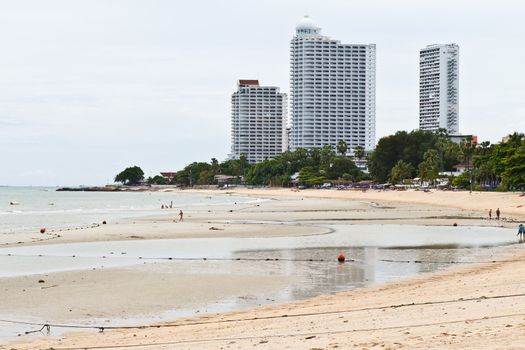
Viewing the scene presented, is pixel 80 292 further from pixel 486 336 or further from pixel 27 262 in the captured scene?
pixel 486 336

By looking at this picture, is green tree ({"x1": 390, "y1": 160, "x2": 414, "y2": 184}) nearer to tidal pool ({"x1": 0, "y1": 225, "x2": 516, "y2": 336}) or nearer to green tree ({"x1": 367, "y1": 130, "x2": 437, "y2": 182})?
green tree ({"x1": 367, "y1": 130, "x2": 437, "y2": 182})

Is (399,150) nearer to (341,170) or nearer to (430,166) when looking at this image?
(430,166)

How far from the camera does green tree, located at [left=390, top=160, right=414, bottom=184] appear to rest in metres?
157

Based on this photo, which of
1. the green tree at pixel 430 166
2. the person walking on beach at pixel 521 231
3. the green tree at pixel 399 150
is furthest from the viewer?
the green tree at pixel 399 150

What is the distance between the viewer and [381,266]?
25.5m

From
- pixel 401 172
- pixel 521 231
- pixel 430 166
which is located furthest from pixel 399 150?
pixel 521 231

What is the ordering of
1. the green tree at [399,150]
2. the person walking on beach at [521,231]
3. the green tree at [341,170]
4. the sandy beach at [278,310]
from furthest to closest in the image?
the green tree at [341,170], the green tree at [399,150], the person walking on beach at [521,231], the sandy beach at [278,310]

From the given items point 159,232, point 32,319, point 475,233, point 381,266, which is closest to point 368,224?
point 475,233

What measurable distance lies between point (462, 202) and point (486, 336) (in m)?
78.6

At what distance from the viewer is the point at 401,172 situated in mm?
156375

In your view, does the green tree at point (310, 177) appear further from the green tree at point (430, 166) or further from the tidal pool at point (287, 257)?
the tidal pool at point (287, 257)

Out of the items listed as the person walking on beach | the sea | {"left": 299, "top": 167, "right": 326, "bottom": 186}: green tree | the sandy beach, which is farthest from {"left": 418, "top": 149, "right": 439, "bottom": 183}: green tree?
the sandy beach

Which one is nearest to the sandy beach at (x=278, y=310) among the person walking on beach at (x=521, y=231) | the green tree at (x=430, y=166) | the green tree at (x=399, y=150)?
the person walking on beach at (x=521, y=231)

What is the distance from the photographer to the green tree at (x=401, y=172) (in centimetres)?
15654
